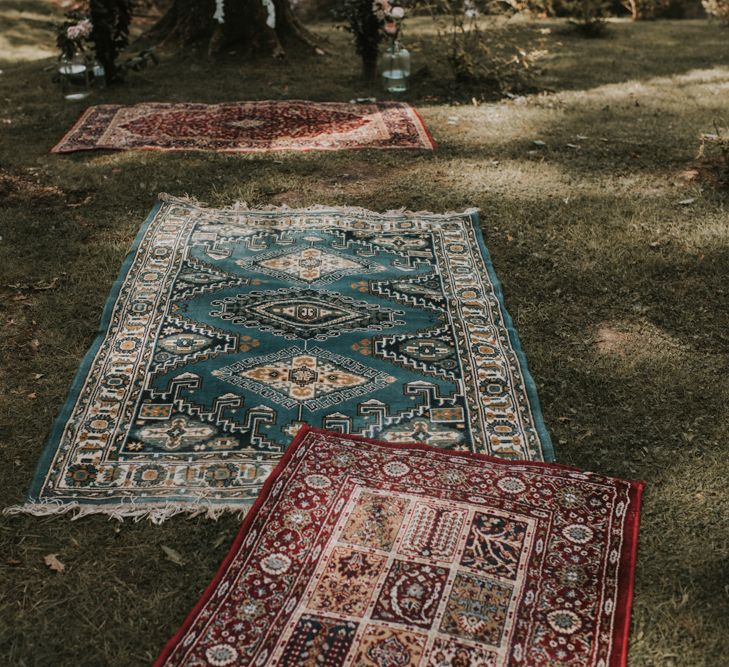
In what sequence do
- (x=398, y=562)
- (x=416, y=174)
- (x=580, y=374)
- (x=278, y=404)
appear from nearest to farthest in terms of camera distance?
(x=398, y=562)
(x=278, y=404)
(x=580, y=374)
(x=416, y=174)

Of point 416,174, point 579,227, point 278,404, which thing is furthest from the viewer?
point 416,174

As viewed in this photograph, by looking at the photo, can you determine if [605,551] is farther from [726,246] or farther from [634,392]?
[726,246]

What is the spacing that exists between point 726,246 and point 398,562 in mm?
3501

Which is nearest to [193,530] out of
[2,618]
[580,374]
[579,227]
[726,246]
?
[2,618]

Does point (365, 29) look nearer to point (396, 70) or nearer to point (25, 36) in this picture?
point (396, 70)

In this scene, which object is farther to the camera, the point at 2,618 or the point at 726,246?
the point at 726,246

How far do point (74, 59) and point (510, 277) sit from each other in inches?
237

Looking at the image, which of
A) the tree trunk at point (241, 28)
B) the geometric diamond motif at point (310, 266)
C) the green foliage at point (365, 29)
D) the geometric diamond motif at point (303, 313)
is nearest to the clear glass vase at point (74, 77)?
the tree trunk at point (241, 28)

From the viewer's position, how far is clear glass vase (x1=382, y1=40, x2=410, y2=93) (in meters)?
8.48

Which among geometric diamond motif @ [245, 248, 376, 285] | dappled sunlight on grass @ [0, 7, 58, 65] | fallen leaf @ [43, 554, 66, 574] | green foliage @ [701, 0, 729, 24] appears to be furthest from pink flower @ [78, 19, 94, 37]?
green foliage @ [701, 0, 729, 24]

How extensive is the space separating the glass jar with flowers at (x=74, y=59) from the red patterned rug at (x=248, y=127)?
714 mm

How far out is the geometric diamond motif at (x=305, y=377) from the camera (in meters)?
3.78

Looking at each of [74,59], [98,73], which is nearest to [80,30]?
[98,73]

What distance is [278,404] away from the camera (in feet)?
12.2
